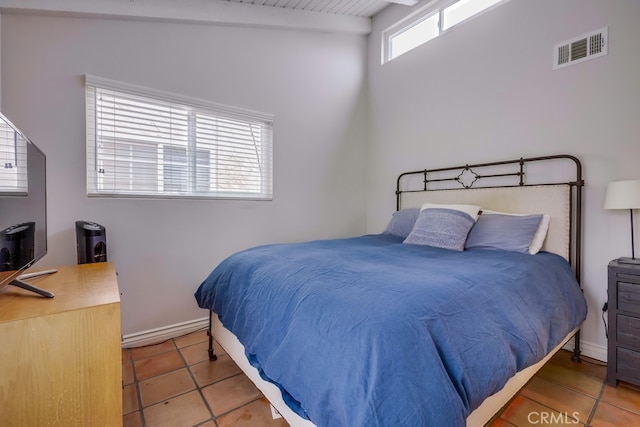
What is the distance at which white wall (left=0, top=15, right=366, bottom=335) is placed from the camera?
6.47 ft

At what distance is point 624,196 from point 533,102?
980 mm

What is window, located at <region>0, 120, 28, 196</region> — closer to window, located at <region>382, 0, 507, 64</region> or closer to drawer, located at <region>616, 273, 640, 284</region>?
drawer, located at <region>616, 273, 640, 284</region>

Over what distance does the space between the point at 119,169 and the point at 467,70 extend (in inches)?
120

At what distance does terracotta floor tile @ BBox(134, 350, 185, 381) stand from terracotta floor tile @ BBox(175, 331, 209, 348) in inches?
5.8

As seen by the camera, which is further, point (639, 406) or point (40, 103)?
point (40, 103)

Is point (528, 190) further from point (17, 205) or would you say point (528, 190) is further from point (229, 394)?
point (17, 205)

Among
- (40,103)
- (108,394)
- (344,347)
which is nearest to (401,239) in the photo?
(344,347)

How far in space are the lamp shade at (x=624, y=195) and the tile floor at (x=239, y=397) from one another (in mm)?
1060

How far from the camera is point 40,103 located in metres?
1.94

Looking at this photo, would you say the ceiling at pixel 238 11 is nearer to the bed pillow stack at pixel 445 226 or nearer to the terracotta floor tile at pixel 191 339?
the bed pillow stack at pixel 445 226

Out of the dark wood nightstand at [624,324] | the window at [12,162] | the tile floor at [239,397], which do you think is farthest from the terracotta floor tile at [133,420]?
the dark wood nightstand at [624,324]

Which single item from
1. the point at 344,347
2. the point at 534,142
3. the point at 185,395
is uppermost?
the point at 534,142

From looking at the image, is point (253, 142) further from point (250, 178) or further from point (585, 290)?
point (585, 290)

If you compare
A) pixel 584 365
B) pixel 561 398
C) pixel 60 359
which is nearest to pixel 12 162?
pixel 60 359
